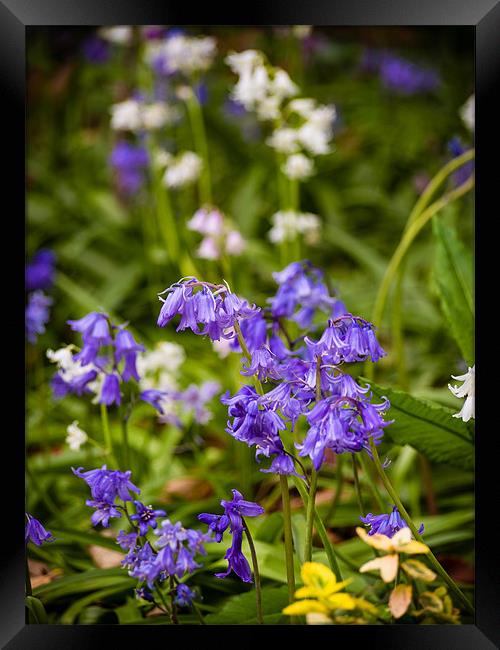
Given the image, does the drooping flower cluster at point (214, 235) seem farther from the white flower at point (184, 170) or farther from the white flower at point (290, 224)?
the white flower at point (184, 170)

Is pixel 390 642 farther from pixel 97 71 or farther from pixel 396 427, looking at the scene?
pixel 97 71

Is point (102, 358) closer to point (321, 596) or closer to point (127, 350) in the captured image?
point (127, 350)

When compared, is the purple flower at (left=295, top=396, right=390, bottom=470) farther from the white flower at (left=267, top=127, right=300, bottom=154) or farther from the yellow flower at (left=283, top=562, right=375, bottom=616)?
the white flower at (left=267, top=127, right=300, bottom=154)

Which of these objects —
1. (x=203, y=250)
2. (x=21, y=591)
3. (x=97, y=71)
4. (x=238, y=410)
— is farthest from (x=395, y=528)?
(x=97, y=71)

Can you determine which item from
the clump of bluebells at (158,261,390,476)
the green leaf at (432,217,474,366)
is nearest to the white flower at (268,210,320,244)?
the green leaf at (432,217,474,366)
